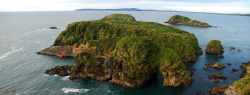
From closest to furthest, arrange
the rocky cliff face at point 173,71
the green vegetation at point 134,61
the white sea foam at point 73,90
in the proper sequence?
1. the white sea foam at point 73,90
2. the rocky cliff face at point 173,71
3. the green vegetation at point 134,61

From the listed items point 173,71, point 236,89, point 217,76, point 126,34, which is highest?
point 126,34

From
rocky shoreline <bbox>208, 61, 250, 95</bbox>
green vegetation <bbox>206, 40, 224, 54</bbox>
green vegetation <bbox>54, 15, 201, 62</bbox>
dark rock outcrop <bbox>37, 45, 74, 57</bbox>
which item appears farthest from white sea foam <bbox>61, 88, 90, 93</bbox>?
green vegetation <bbox>206, 40, 224, 54</bbox>

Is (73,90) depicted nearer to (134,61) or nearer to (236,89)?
(134,61)

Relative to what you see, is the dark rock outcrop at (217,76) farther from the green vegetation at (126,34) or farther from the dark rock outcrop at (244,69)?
the green vegetation at (126,34)

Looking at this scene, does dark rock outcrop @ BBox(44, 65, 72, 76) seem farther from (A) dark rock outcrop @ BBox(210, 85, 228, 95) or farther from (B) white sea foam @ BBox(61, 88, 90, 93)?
(A) dark rock outcrop @ BBox(210, 85, 228, 95)

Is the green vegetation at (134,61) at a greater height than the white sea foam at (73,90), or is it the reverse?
the green vegetation at (134,61)

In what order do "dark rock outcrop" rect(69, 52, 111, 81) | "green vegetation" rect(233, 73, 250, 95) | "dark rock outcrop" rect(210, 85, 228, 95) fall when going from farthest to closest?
1. "dark rock outcrop" rect(69, 52, 111, 81)
2. "dark rock outcrop" rect(210, 85, 228, 95)
3. "green vegetation" rect(233, 73, 250, 95)

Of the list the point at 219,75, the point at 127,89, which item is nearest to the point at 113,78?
the point at 127,89

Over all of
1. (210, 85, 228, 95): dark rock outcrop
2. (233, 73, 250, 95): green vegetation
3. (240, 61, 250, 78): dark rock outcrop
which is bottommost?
(210, 85, 228, 95): dark rock outcrop

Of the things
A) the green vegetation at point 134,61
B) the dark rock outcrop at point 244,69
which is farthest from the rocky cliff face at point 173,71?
the dark rock outcrop at point 244,69

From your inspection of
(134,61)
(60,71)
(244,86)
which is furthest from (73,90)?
(244,86)

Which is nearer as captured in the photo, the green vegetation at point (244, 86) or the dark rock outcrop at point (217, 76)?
the green vegetation at point (244, 86)

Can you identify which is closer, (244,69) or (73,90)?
(73,90)
